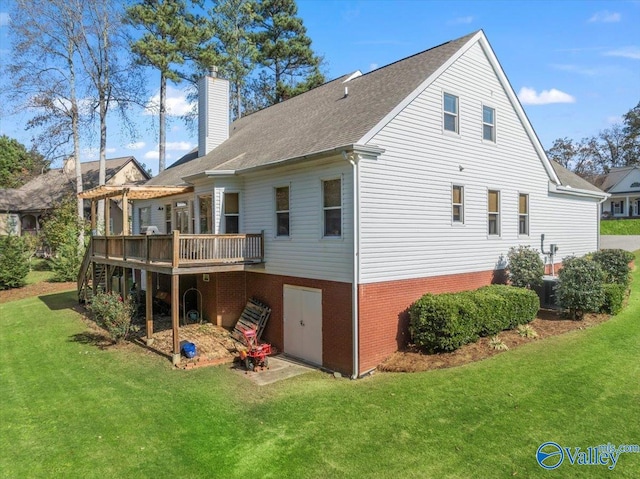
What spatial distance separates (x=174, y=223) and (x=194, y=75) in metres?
20.1

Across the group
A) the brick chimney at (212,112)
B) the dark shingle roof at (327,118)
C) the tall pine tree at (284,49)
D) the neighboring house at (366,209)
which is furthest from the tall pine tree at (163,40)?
the neighboring house at (366,209)

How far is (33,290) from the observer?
79.5ft

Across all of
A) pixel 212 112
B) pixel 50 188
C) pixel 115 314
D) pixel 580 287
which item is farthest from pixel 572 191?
pixel 50 188

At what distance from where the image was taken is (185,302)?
16.5 metres

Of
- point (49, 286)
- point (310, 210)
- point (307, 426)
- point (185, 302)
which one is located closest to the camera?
point (307, 426)

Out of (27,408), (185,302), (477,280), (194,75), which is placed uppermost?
(194,75)

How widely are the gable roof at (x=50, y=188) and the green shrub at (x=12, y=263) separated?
539 inches

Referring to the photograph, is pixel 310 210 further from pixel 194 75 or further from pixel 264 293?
pixel 194 75

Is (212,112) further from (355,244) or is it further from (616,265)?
(616,265)

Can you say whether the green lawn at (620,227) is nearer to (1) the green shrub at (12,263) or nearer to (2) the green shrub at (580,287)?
(2) the green shrub at (580,287)

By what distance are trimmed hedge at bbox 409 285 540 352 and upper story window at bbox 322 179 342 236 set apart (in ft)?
9.77

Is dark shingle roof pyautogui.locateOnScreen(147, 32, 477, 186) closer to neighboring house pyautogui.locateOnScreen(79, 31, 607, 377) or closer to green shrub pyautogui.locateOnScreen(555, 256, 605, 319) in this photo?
neighboring house pyautogui.locateOnScreen(79, 31, 607, 377)

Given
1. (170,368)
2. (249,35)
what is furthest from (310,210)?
(249,35)

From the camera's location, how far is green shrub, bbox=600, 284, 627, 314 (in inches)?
556
